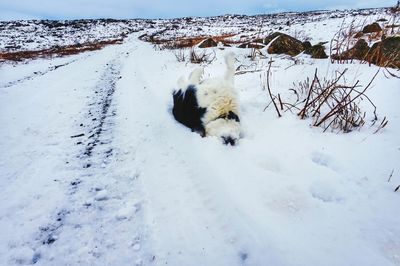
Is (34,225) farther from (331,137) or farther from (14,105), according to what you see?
(14,105)

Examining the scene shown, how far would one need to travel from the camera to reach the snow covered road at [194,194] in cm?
190

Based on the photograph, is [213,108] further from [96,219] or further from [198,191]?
[96,219]

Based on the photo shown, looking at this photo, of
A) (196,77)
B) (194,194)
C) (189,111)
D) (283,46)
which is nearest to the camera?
(194,194)

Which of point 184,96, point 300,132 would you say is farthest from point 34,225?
point 300,132

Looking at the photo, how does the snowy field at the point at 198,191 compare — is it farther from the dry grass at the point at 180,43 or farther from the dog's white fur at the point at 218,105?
the dry grass at the point at 180,43

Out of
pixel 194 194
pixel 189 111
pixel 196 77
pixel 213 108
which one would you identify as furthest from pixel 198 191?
pixel 196 77

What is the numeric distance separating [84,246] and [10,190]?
1.14m

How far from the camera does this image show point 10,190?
2568 mm

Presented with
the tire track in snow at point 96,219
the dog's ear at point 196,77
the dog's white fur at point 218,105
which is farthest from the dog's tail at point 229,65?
the tire track in snow at point 96,219

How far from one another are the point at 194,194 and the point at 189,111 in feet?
5.41

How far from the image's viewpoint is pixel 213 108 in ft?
11.6

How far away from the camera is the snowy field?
6.24ft

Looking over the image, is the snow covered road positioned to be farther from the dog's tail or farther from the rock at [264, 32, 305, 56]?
the rock at [264, 32, 305, 56]

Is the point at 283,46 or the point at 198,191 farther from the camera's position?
the point at 283,46
